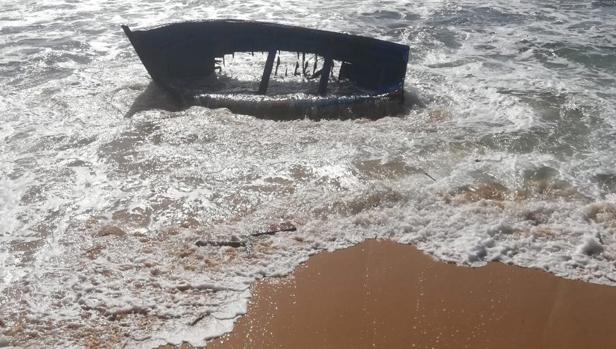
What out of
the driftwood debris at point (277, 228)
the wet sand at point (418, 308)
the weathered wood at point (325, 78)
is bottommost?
the wet sand at point (418, 308)

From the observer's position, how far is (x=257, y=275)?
4.91 metres

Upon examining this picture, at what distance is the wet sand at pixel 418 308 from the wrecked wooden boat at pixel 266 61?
4.31 metres

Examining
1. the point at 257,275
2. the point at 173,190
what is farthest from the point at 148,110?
the point at 257,275

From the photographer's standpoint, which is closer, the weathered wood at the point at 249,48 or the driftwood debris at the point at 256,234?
the driftwood debris at the point at 256,234

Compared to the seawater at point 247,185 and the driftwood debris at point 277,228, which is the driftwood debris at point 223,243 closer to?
the seawater at point 247,185

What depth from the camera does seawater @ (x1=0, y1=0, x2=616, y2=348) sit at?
15.7ft

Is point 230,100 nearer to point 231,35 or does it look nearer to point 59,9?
point 231,35

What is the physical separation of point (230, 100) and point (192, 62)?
1.93m

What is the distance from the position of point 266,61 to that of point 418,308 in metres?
6.55

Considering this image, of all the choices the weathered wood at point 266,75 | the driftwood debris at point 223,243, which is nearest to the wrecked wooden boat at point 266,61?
the weathered wood at point 266,75

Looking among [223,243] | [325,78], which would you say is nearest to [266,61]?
[325,78]

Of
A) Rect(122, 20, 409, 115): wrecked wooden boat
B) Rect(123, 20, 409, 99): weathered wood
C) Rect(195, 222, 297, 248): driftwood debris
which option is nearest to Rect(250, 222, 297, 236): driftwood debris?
Rect(195, 222, 297, 248): driftwood debris

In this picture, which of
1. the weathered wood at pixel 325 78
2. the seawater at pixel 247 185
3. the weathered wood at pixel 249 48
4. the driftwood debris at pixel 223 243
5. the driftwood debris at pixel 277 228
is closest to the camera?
the seawater at pixel 247 185

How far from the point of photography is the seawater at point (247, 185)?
4.79 metres
